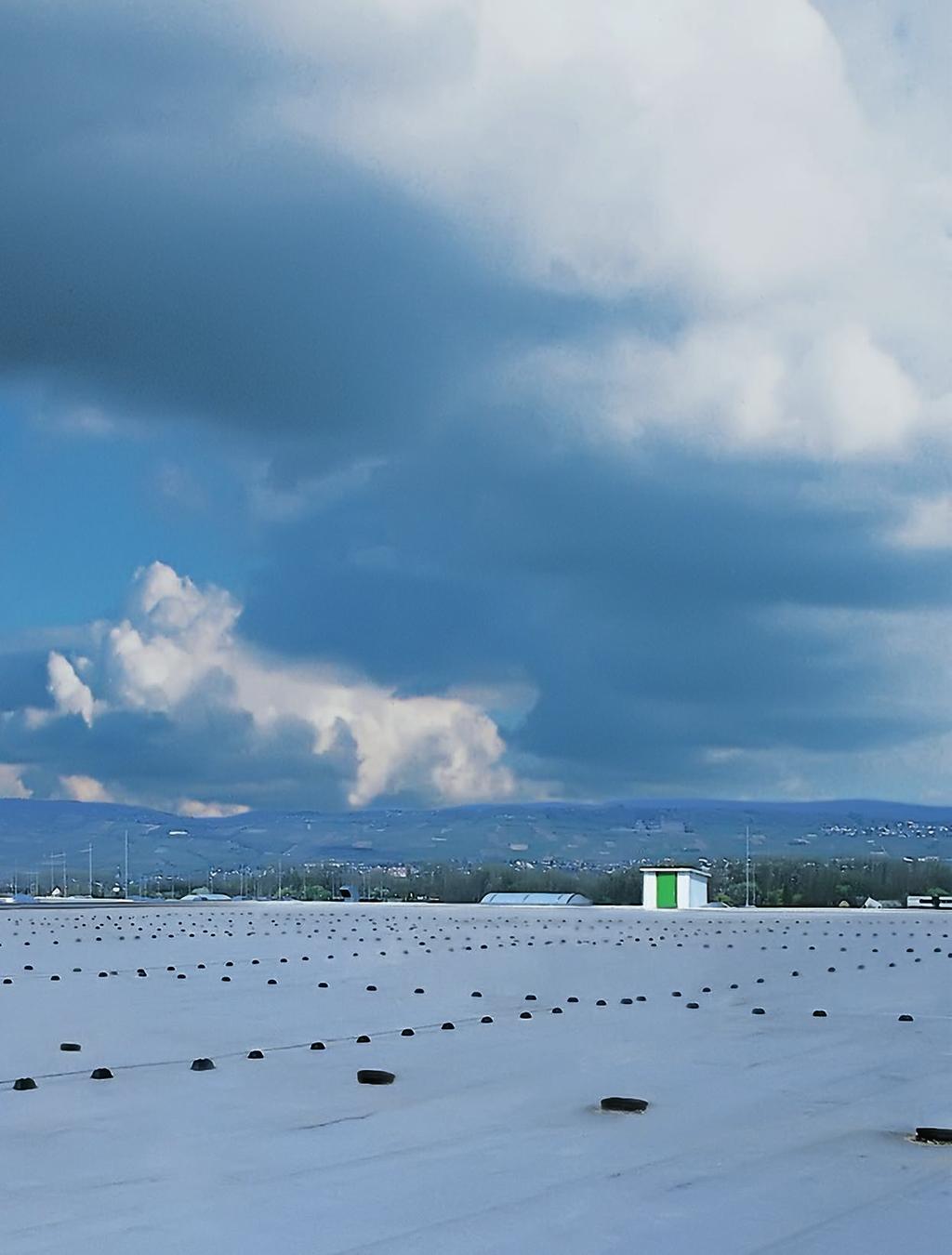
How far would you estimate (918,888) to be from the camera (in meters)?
93.7

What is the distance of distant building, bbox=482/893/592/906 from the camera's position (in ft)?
197

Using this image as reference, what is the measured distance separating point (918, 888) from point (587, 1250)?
3678 inches

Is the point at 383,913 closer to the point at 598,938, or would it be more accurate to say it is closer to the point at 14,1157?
the point at 598,938

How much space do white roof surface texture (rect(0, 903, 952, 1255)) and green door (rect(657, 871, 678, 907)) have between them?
115ft

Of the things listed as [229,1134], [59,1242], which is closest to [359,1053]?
[229,1134]

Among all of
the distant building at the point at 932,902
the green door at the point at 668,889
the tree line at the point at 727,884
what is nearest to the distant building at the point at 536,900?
the tree line at the point at 727,884

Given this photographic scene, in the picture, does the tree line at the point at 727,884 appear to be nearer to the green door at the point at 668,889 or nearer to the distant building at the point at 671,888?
the distant building at the point at 671,888

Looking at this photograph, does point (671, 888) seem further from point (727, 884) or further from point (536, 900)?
point (727, 884)

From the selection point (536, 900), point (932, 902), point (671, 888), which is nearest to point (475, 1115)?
point (671, 888)

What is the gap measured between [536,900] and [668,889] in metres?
9.19

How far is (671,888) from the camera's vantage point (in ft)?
176

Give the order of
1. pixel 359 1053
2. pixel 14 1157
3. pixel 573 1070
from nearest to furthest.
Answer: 1. pixel 14 1157
2. pixel 573 1070
3. pixel 359 1053

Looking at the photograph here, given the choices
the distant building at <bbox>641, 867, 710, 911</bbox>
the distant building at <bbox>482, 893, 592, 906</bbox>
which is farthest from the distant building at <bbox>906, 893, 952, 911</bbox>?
the distant building at <bbox>482, 893, 592, 906</bbox>

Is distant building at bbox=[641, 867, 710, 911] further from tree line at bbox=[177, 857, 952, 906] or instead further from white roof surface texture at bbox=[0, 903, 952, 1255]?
white roof surface texture at bbox=[0, 903, 952, 1255]
